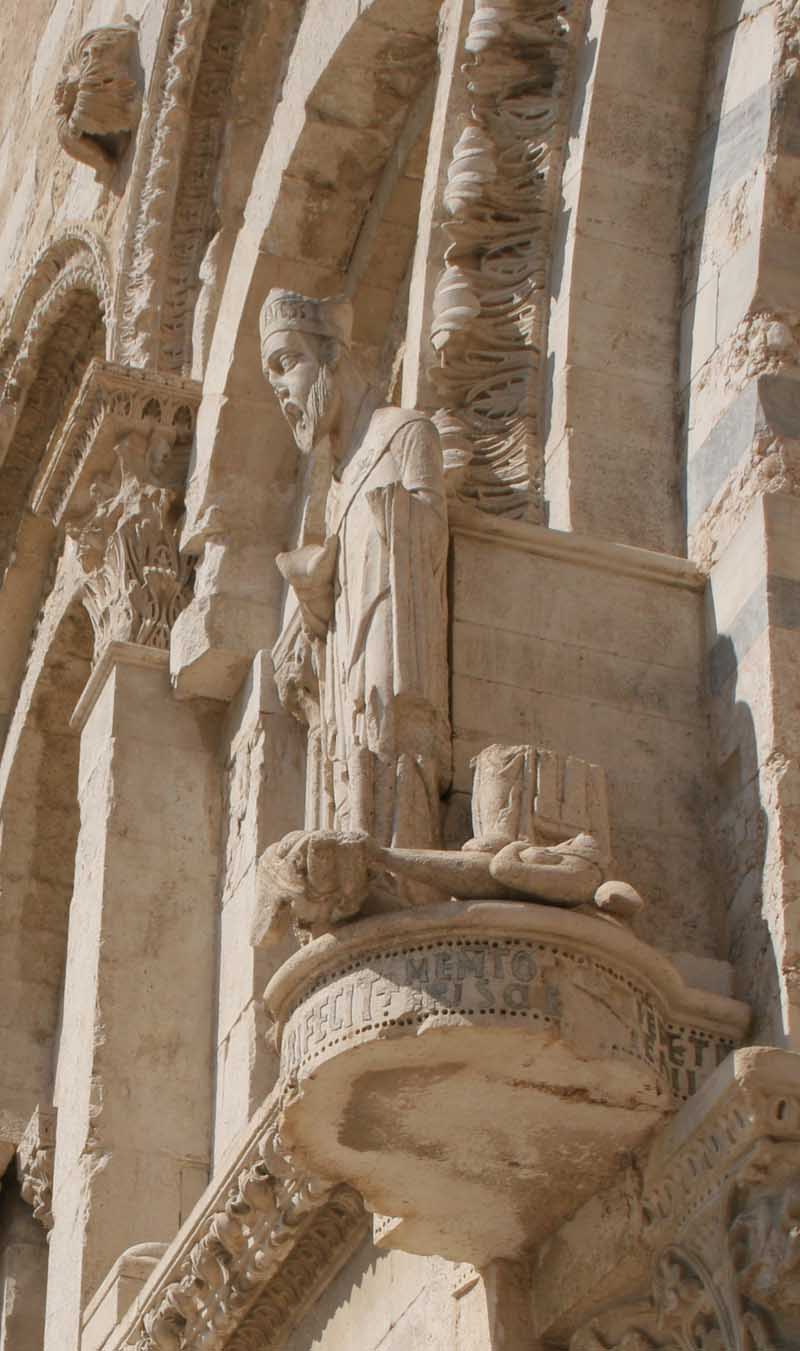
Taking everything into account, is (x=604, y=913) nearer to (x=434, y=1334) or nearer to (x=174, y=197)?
(x=434, y=1334)

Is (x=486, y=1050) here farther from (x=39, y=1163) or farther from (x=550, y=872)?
(x=39, y=1163)

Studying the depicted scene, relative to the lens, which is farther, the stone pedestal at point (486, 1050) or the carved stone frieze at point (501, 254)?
the carved stone frieze at point (501, 254)

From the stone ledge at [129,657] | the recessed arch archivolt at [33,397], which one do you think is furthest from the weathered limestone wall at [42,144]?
the stone ledge at [129,657]

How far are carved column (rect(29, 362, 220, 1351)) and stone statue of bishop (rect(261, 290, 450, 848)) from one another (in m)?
2.06

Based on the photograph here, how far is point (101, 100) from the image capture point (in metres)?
13.0

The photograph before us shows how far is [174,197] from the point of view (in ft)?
40.2

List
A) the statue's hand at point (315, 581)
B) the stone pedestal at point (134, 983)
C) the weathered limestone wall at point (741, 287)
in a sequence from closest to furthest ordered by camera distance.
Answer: the statue's hand at point (315, 581)
the weathered limestone wall at point (741, 287)
the stone pedestal at point (134, 983)

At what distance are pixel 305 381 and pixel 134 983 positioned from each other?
2.54 m

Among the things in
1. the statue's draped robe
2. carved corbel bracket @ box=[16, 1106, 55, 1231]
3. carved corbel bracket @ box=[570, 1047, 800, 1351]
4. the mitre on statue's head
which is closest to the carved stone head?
the mitre on statue's head

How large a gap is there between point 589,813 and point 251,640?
3.57 meters

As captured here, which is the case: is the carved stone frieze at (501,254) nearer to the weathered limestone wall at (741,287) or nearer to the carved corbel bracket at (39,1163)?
the weathered limestone wall at (741,287)

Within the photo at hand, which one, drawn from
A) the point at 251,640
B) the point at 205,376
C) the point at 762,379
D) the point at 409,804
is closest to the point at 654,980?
the point at 409,804

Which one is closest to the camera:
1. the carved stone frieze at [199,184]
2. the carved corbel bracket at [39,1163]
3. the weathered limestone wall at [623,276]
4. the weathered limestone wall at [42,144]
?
the weathered limestone wall at [623,276]

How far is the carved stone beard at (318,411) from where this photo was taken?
843 cm
